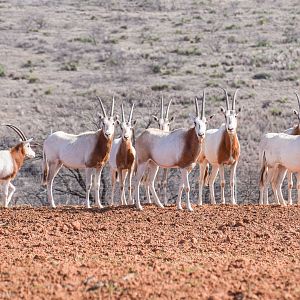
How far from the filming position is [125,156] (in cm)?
1789

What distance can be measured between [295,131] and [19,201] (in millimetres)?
8939

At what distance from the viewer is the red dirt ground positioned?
8.23 metres

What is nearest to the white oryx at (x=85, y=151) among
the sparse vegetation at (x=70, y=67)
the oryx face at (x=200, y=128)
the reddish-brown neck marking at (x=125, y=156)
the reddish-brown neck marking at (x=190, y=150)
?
the reddish-brown neck marking at (x=125, y=156)

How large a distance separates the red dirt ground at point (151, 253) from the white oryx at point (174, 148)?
0.93 meters

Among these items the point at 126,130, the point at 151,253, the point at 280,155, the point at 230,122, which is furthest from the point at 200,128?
the point at 151,253

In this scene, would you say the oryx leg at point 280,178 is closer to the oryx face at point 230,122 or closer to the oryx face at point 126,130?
the oryx face at point 230,122

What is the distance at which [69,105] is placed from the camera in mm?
35750

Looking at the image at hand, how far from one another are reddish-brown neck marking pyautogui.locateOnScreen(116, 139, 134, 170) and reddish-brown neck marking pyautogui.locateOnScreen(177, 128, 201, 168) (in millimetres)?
2063

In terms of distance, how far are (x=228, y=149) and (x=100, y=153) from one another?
2834mm

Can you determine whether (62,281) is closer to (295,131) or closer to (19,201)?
(295,131)

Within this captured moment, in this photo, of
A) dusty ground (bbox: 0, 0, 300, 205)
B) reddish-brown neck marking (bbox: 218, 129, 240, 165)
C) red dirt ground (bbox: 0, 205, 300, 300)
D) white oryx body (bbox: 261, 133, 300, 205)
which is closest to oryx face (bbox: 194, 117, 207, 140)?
red dirt ground (bbox: 0, 205, 300, 300)

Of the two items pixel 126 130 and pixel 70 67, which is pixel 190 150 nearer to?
pixel 126 130

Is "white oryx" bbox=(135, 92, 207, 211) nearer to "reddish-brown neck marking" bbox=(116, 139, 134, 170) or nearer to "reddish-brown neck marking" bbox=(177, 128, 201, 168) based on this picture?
"reddish-brown neck marking" bbox=(177, 128, 201, 168)

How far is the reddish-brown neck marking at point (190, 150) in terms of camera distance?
16.0m
